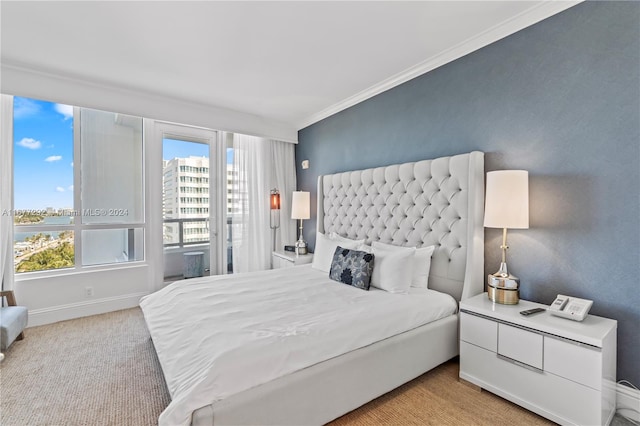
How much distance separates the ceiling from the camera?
77.1 inches

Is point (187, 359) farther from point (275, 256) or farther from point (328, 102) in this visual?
point (328, 102)

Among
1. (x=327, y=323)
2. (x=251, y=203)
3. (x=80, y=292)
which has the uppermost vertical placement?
(x=251, y=203)

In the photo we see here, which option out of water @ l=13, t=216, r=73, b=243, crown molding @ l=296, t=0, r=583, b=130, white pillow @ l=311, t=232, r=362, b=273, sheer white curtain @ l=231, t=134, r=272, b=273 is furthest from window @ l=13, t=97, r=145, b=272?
crown molding @ l=296, t=0, r=583, b=130

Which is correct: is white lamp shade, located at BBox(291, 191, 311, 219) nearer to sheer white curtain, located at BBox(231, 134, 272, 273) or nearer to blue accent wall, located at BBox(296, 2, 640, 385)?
sheer white curtain, located at BBox(231, 134, 272, 273)

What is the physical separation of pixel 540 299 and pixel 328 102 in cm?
308

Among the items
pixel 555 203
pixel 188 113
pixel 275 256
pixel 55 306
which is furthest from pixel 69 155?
pixel 555 203

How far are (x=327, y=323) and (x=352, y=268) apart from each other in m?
0.91

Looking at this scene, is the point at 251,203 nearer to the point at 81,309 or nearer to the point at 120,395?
the point at 81,309

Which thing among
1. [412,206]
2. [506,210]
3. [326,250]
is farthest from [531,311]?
[326,250]

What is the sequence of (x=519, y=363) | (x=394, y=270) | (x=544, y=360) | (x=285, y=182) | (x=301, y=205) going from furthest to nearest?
(x=285, y=182) < (x=301, y=205) < (x=394, y=270) < (x=519, y=363) < (x=544, y=360)

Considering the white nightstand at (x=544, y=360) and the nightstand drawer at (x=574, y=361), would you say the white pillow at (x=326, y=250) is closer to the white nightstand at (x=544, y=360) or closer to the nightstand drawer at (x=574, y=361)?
the white nightstand at (x=544, y=360)

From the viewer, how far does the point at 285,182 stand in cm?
477

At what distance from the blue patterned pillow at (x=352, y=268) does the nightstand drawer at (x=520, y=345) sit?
104cm

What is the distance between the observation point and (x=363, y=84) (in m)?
3.18
